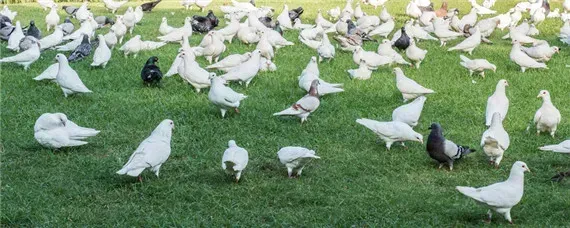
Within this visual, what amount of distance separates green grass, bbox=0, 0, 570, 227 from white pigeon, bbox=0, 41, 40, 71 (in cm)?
16

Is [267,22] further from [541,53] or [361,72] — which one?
[541,53]

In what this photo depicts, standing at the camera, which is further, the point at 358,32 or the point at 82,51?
the point at 358,32

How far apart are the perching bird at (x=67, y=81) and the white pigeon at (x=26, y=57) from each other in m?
1.96

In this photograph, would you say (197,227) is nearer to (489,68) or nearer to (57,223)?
(57,223)

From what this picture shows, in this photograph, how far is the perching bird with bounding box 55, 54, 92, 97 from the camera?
10.2m

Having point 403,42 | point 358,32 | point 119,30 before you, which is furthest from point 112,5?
point 403,42

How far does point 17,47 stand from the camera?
1366 centimetres

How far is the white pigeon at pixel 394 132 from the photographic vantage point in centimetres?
823

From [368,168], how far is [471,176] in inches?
40.0

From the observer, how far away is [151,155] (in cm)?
720

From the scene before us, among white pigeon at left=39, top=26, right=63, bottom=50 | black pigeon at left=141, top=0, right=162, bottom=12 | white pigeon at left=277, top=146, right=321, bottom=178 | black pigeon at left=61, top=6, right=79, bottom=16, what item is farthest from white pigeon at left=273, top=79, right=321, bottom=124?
black pigeon at left=141, top=0, right=162, bottom=12

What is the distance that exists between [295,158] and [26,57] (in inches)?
257

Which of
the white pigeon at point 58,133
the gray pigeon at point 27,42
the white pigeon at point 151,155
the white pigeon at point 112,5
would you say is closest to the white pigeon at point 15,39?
the gray pigeon at point 27,42

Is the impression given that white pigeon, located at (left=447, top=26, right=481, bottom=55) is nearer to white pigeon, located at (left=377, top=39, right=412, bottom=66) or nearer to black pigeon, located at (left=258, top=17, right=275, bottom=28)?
white pigeon, located at (left=377, top=39, right=412, bottom=66)
